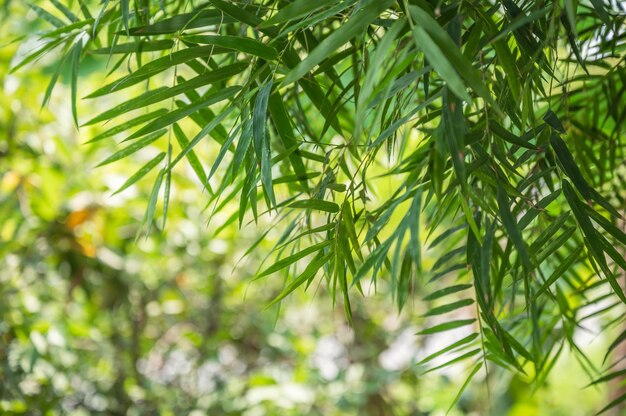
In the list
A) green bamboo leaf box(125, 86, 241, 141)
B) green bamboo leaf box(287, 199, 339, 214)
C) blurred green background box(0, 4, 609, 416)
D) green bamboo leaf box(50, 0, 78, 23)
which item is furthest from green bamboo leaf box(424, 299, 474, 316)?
blurred green background box(0, 4, 609, 416)

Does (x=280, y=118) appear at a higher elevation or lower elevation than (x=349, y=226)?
higher

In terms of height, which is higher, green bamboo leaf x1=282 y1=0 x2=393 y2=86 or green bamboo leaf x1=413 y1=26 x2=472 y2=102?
green bamboo leaf x1=282 y1=0 x2=393 y2=86

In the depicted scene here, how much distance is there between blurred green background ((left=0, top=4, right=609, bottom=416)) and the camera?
1589mm

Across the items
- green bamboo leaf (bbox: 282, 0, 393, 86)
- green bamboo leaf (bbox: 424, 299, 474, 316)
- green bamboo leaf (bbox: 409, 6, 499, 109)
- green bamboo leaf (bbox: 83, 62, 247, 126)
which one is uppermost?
green bamboo leaf (bbox: 83, 62, 247, 126)

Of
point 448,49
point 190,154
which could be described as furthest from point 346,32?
point 190,154

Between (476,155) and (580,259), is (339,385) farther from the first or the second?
(476,155)

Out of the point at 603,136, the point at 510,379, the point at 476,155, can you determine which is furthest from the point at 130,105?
the point at 510,379

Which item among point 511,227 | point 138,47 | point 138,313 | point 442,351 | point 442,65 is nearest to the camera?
point 442,65

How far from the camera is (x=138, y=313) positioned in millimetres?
1982

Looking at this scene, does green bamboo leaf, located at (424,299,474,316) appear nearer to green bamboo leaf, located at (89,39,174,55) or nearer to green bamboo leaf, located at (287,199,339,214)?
green bamboo leaf, located at (287,199,339,214)

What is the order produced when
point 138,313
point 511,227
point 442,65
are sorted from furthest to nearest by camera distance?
point 138,313 < point 511,227 < point 442,65

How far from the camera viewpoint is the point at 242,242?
1986mm

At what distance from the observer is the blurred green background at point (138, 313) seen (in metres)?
1.59

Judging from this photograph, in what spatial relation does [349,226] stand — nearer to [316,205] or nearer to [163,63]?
[316,205]
